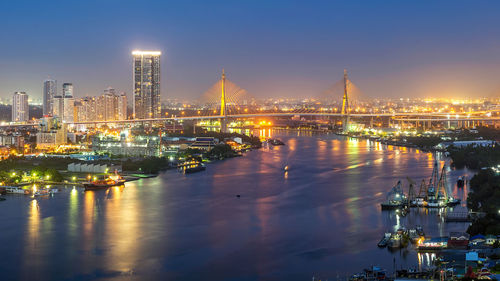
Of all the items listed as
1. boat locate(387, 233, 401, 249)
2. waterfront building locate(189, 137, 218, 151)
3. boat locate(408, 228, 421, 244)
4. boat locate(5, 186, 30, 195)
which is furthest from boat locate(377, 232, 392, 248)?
waterfront building locate(189, 137, 218, 151)

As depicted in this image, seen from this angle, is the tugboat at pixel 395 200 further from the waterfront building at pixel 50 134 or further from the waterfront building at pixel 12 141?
the waterfront building at pixel 12 141

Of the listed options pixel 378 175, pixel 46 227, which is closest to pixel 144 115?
pixel 378 175

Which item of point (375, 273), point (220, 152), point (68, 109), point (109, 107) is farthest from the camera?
point (109, 107)

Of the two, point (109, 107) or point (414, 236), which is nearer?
point (414, 236)

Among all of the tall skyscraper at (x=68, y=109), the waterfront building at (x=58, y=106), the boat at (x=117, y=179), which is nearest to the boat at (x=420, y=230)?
the boat at (x=117, y=179)

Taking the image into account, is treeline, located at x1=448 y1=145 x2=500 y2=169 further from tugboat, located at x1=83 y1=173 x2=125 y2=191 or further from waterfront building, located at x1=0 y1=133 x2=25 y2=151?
waterfront building, located at x1=0 y1=133 x2=25 y2=151

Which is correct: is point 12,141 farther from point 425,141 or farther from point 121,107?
point 121,107

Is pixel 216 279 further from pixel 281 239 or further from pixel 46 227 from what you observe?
pixel 46 227

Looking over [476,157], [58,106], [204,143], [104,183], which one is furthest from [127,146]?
[58,106]
